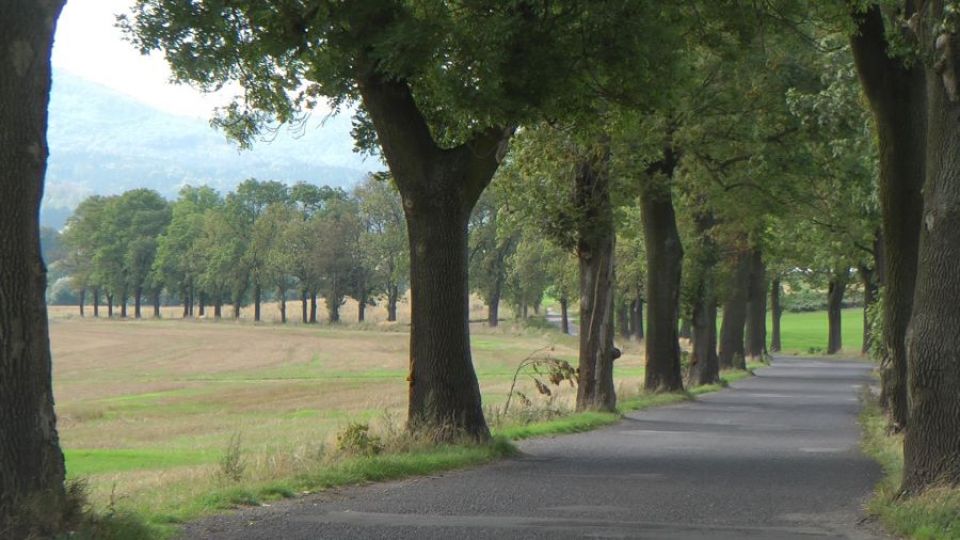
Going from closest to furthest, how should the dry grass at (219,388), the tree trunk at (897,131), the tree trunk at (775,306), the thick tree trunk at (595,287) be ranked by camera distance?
1. the tree trunk at (897,131)
2. the dry grass at (219,388)
3. the thick tree trunk at (595,287)
4. the tree trunk at (775,306)

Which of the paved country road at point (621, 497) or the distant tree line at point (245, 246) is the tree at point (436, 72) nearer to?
the paved country road at point (621, 497)

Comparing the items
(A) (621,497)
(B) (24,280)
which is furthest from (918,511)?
(B) (24,280)

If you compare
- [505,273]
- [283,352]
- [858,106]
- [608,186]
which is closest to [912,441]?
[858,106]

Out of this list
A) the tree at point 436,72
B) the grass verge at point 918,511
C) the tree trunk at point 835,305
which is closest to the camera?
the grass verge at point 918,511

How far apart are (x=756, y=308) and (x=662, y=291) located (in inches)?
1286

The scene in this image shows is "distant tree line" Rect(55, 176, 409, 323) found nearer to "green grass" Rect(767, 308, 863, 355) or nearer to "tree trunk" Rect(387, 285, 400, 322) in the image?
"tree trunk" Rect(387, 285, 400, 322)

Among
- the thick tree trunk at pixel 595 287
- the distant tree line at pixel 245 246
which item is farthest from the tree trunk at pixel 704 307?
the distant tree line at pixel 245 246

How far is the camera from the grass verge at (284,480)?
980 centimetres

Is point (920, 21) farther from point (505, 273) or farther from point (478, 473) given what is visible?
point (505, 273)

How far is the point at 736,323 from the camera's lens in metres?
56.3

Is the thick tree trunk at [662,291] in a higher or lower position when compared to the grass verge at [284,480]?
higher

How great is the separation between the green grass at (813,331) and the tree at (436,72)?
85543mm

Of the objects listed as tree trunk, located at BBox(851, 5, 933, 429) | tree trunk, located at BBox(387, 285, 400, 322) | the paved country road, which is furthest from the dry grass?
tree trunk, located at BBox(387, 285, 400, 322)

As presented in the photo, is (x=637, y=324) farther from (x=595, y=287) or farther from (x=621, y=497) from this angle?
(x=621, y=497)
